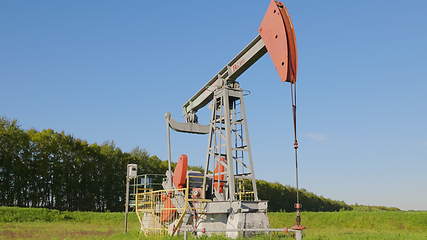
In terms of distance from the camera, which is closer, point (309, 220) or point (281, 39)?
point (281, 39)

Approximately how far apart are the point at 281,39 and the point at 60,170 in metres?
23.7

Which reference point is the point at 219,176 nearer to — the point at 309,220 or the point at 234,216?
the point at 234,216

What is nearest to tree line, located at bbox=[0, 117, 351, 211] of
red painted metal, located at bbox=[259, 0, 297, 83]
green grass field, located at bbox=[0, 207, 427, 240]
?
green grass field, located at bbox=[0, 207, 427, 240]

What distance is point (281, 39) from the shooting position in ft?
27.6

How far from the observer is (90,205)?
30.5 metres

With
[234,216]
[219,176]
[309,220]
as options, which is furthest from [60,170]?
[234,216]

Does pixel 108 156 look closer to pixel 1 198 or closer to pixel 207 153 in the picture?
pixel 1 198

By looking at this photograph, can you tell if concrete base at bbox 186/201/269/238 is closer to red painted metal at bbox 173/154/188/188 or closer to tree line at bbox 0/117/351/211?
red painted metal at bbox 173/154/188/188

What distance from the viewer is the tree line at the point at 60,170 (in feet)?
86.0

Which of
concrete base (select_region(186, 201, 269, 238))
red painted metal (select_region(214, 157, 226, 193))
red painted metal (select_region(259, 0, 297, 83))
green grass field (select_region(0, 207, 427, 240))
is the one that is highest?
red painted metal (select_region(259, 0, 297, 83))

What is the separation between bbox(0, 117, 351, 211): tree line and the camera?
26.2m

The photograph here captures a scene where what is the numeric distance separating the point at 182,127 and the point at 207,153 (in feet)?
7.45

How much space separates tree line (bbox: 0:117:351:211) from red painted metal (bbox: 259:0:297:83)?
856 inches

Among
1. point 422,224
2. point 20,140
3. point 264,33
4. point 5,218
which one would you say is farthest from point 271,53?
point 20,140
